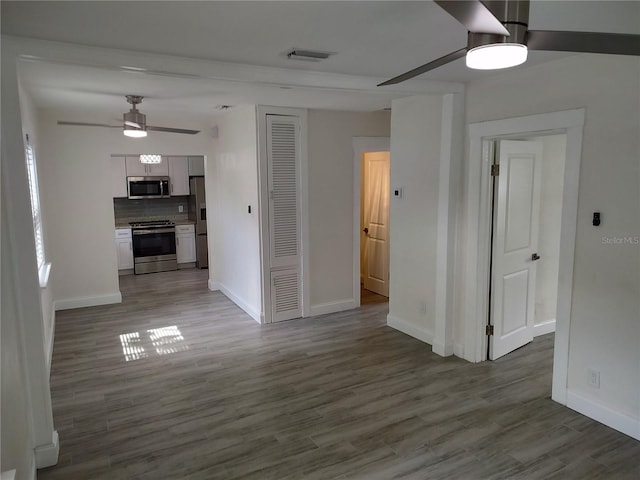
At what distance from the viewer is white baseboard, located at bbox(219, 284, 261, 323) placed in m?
5.32

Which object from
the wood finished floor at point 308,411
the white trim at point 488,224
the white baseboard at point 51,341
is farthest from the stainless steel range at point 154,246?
the white trim at point 488,224

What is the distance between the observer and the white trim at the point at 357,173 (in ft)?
18.2

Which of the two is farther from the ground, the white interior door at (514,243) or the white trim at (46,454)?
the white interior door at (514,243)

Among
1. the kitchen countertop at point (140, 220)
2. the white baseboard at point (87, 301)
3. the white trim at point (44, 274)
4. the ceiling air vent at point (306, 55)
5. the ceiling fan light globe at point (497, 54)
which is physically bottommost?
the white baseboard at point (87, 301)

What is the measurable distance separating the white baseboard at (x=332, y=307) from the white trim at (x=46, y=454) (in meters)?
3.14

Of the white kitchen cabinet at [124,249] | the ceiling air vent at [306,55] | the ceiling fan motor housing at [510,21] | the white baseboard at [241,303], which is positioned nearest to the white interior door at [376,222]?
the white baseboard at [241,303]

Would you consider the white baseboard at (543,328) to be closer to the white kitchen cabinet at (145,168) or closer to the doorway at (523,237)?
the doorway at (523,237)

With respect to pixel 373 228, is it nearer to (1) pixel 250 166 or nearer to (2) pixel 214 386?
(1) pixel 250 166

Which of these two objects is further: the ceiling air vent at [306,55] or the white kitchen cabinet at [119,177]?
the white kitchen cabinet at [119,177]

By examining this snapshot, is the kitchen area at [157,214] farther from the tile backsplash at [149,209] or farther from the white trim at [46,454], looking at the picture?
the white trim at [46,454]

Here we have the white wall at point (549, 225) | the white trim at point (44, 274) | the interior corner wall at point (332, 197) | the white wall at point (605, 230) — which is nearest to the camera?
the white wall at point (605, 230)

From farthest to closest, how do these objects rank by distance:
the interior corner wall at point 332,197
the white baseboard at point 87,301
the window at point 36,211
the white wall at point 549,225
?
the white baseboard at point 87,301 < the interior corner wall at point 332,197 < the white wall at point 549,225 < the window at point 36,211

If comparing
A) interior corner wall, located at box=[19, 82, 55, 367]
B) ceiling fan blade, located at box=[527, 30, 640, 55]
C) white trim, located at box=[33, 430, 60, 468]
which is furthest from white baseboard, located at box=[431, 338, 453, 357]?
interior corner wall, located at box=[19, 82, 55, 367]

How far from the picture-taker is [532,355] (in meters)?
4.20
